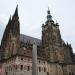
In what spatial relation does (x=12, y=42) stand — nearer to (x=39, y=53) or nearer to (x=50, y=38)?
(x=39, y=53)

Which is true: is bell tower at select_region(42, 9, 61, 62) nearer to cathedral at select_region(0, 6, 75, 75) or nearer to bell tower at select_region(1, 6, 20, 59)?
cathedral at select_region(0, 6, 75, 75)

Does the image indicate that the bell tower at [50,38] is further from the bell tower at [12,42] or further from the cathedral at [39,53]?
the bell tower at [12,42]

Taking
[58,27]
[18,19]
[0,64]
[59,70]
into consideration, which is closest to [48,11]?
[58,27]

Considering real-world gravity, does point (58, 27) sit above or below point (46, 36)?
above

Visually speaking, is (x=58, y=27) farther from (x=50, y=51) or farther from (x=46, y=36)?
(x=50, y=51)

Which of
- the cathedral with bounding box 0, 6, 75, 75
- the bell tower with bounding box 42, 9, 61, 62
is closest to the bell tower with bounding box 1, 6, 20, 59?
the cathedral with bounding box 0, 6, 75, 75

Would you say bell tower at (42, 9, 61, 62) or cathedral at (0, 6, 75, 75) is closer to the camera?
cathedral at (0, 6, 75, 75)

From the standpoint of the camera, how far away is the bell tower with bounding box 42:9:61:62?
229ft

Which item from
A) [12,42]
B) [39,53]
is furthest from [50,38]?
[12,42]

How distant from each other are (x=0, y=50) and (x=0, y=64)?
876cm

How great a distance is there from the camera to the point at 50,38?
73375 millimetres

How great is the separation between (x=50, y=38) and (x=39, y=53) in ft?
32.3

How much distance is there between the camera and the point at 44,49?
71.6 metres

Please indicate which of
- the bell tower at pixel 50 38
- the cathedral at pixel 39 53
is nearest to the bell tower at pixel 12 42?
the cathedral at pixel 39 53
